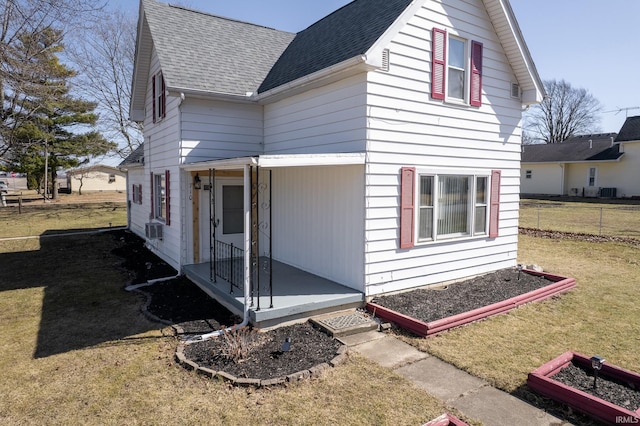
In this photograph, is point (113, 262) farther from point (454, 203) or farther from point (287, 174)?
point (454, 203)

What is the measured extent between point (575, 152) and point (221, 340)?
134 ft

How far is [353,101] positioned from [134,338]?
5.26 m

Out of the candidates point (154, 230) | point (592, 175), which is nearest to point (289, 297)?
point (154, 230)

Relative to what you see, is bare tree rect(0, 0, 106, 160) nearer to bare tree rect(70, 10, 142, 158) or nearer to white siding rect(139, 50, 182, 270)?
white siding rect(139, 50, 182, 270)

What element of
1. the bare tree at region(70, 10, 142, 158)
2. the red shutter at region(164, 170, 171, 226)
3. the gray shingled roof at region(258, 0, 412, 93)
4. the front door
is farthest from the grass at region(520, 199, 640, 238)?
the bare tree at region(70, 10, 142, 158)

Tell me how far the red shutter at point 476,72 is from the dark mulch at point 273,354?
591cm

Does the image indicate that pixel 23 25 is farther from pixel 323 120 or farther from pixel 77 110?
pixel 77 110

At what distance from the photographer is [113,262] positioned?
1127 cm

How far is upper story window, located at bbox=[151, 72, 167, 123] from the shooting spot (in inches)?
401

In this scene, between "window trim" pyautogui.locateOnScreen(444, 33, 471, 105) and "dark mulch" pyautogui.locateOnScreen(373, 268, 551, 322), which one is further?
"window trim" pyautogui.locateOnScreen(444, 33, 471, 105)

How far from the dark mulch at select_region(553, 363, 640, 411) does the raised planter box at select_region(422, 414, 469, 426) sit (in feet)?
5.23

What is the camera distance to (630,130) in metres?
32.5

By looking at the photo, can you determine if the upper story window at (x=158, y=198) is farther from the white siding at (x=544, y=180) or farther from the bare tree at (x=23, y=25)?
the white siding at (x=544, y=180)

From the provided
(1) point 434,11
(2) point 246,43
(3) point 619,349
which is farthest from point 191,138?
(3) point 619,349
